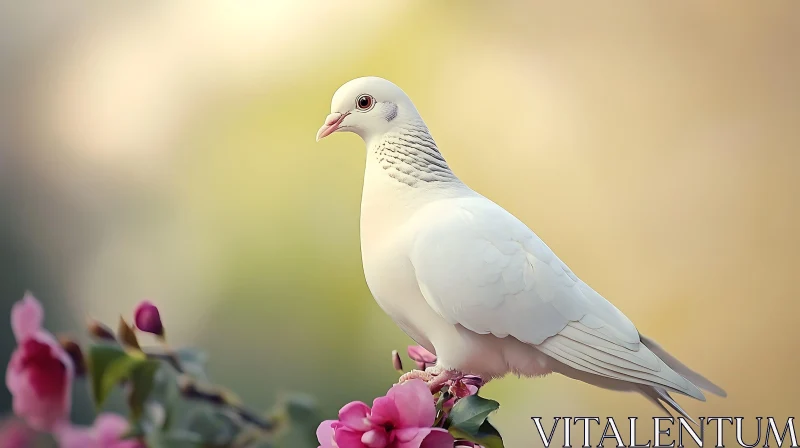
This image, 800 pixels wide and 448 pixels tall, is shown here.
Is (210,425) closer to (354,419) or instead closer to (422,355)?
(354,419)

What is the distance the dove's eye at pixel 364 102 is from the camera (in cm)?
84

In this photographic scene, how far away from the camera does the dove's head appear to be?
0.83 metres

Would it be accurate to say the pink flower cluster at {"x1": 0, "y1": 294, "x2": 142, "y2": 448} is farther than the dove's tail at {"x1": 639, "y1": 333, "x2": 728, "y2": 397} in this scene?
No

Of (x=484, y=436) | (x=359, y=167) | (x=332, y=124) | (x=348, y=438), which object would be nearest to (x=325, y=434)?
(x=348, y=438)

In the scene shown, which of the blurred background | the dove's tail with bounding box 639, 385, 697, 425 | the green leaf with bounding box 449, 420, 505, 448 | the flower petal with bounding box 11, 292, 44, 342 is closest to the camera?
the flower petal with bounding box 11, 292, 44, 342

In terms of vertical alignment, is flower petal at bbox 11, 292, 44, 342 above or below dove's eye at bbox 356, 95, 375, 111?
below

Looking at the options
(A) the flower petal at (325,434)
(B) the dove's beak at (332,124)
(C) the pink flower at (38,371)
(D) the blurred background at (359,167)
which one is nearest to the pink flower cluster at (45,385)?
(C) the pink flower at (38,371)

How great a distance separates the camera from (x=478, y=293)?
72 cm

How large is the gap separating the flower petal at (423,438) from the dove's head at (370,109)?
14.5 inches

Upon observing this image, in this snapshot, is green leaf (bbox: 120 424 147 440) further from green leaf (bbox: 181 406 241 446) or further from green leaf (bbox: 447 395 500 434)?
green leaf (bbox: 447 395 500 434)

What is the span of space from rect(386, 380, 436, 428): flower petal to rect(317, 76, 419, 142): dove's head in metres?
0.33

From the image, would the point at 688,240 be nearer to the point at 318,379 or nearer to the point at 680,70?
the point at 680,70

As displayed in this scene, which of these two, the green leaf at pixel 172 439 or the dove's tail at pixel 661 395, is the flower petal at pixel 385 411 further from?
the dove's tail at pixel 661 395

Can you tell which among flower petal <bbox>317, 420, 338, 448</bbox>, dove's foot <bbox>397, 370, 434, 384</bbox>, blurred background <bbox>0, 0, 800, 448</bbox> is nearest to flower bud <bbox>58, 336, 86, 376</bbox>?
flower petal <bbox>317, 420, 338, 448</bbox>
